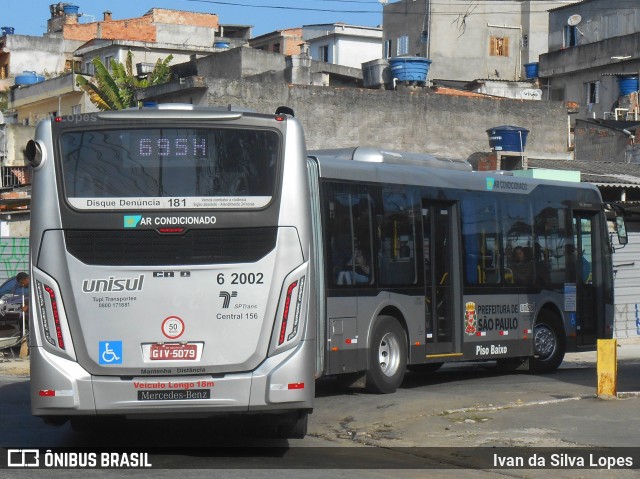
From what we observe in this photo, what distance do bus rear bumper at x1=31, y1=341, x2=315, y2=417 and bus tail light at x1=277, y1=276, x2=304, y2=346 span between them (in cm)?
15

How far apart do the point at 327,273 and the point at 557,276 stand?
20.6ft

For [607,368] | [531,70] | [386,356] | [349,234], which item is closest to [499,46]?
[531,70]

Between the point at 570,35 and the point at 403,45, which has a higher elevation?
the point at 403,45

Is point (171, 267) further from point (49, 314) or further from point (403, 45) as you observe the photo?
point (403, 45)

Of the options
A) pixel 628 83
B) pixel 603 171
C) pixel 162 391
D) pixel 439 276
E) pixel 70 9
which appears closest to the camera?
pixel 162 391

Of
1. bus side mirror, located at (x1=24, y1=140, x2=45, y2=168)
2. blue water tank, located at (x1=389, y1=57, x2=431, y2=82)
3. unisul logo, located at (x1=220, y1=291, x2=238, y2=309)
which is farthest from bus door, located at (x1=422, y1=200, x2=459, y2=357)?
blue water tank, located at (x1=389, y1=57, x2=431, y2=82)

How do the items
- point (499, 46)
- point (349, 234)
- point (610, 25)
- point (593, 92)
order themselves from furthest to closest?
point (499, 46) < point (610, 25) < point (593, 92) < point (349, 234)

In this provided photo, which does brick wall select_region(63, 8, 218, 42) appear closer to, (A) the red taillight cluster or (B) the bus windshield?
(B) the bus windshield

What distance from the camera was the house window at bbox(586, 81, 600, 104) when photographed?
2122 inches

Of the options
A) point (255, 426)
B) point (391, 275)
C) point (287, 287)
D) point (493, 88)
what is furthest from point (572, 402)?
point (493, 88)

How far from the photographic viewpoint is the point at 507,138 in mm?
35250

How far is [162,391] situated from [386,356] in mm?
5882

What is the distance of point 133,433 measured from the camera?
1223 centimetres

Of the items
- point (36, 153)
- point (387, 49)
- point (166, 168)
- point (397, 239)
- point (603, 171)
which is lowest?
point (397, 239)
